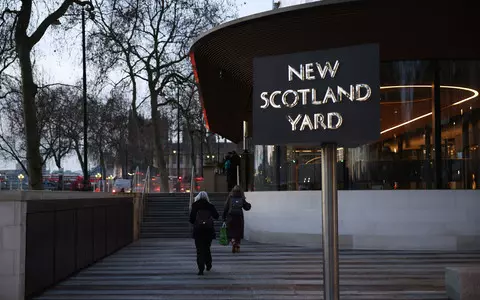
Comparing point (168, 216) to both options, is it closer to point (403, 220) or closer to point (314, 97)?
point (403, 220)

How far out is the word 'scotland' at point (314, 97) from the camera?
5516mm

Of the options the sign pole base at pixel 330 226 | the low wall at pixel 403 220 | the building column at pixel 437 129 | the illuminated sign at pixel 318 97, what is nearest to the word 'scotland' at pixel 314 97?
the illuminated sign at pixel 318 97

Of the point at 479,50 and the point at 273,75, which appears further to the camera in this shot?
the point at 479,50

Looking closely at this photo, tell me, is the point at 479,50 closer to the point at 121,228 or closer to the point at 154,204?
the point at 121,228

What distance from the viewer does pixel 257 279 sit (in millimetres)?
11875

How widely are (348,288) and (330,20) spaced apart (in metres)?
7.96

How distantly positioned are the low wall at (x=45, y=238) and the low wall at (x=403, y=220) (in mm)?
6556

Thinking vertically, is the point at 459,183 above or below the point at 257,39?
below

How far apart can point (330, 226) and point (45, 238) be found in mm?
6173

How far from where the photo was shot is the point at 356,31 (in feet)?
55.8

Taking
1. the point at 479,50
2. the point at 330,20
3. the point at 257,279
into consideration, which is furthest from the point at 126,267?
the point at 479,50

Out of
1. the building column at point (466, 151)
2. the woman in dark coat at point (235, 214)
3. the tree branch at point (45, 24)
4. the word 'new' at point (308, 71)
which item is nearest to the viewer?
the word 'new' at point (308, 71)

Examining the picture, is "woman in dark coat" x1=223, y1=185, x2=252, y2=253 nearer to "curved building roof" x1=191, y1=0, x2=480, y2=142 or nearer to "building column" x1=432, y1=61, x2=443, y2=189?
"curved building roof" x1=191, y1=0, x2=480, y2=142

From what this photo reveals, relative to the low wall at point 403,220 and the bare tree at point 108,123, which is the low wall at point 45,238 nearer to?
the low wall at point 403,220
